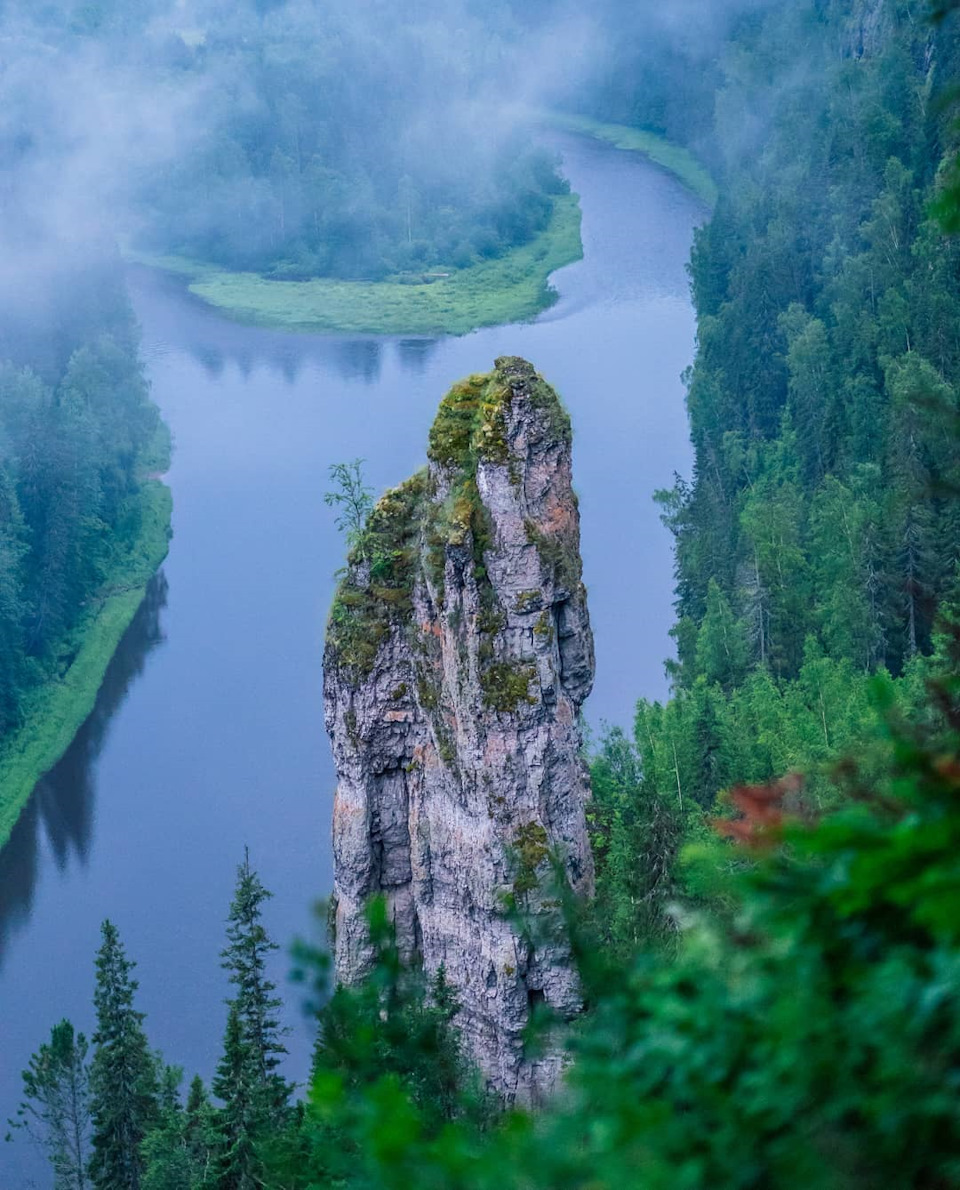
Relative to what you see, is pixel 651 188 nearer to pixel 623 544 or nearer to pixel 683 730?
pixel 623 544

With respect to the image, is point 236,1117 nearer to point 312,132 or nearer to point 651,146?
point 312,132

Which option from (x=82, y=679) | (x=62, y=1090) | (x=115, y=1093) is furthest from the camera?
(x=82, y=679)

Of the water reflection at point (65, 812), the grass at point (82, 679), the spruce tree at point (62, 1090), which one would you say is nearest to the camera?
the spruce tree at point (62, 1090)

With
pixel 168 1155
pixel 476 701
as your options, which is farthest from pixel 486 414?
pixel 168 1155

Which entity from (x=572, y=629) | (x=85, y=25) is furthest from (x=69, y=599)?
(x=85, y=25)

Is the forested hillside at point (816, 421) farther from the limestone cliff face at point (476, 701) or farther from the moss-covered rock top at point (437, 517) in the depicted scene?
the moss-covered rock top at point (437, 517)

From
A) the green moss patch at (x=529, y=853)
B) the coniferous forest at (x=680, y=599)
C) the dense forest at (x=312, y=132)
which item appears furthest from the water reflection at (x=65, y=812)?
the dense forest at (x=312, y=132)
